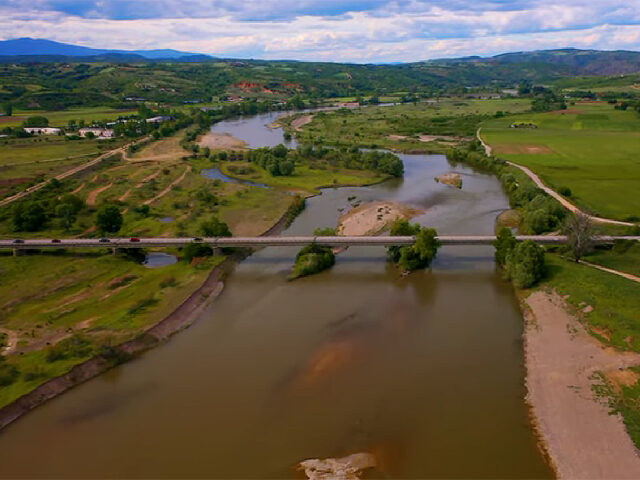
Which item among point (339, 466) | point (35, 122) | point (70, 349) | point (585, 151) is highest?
point (35, 122)

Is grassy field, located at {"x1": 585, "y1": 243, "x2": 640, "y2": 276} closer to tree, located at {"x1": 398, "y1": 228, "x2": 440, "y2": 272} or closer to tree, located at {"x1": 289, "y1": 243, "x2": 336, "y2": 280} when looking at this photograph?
tree, located at {"x1": 398, "y1": 228, "x2": 440, "y2": 272}

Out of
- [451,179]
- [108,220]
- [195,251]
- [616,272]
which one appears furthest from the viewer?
[451,179]

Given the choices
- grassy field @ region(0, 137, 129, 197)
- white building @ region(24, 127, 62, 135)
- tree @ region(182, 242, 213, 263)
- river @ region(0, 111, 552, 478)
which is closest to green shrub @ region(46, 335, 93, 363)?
river @ region(0, 111, 552, 478)

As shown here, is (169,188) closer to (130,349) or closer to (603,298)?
(130,349)

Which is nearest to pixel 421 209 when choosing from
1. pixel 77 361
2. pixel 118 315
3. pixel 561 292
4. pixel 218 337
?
pixel 561 292

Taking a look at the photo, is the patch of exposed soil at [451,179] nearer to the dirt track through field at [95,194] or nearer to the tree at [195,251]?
the tree at [195,251]

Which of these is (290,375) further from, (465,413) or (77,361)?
(77,361)

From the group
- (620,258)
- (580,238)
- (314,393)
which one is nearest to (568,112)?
(620,258)
